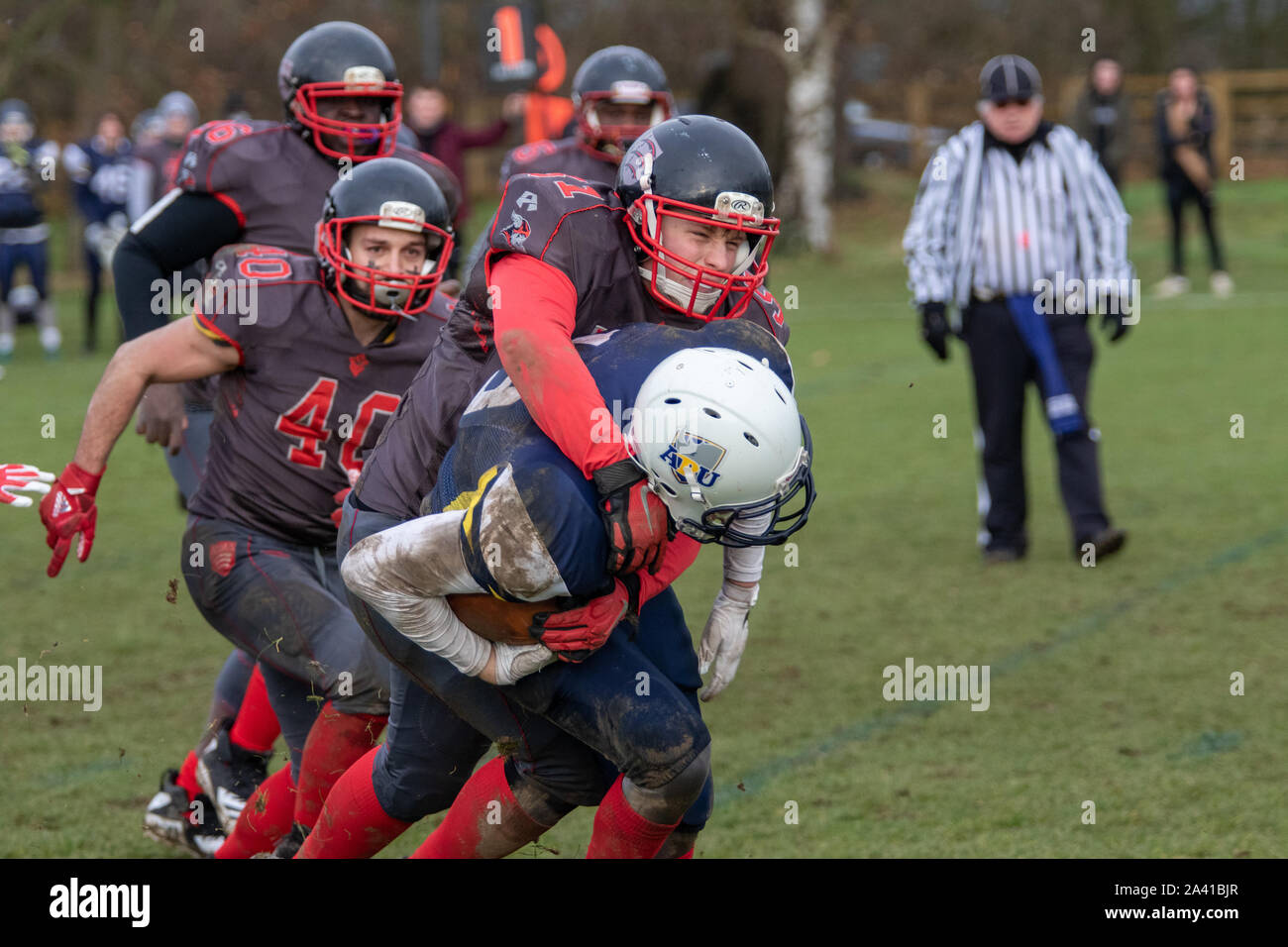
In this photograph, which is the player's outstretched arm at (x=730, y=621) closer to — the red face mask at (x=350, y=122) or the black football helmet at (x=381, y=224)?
the black football helmet at (x=381, y=224)

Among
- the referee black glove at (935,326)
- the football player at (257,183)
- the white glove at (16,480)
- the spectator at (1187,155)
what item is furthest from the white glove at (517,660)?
the spectator at (1187,155)

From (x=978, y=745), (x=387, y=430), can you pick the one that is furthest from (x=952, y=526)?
(x=387, y=430)

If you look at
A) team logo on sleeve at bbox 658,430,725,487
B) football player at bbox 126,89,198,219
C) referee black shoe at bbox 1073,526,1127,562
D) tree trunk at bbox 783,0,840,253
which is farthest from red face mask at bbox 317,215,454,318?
tree trunk at bbox 783,0,840,253

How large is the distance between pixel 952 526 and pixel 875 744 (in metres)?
2.96

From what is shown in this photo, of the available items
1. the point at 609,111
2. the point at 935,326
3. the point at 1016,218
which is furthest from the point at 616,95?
the point at 1016,218

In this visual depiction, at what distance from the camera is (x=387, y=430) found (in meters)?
3.18

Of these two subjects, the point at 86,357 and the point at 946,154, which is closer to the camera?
the point at 946,154

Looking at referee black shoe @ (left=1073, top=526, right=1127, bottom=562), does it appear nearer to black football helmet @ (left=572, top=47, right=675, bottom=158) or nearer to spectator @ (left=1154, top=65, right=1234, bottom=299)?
black football helmet @ (left=572, top=47, right=675, bottom=158)

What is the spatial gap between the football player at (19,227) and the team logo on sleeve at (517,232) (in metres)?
11.2

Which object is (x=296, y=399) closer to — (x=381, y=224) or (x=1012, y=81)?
(x=381, y=224)

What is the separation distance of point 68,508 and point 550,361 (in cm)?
146

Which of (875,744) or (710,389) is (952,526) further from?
(710,389)

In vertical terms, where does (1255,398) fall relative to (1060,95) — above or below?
below

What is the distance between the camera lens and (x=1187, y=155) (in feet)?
47.9
